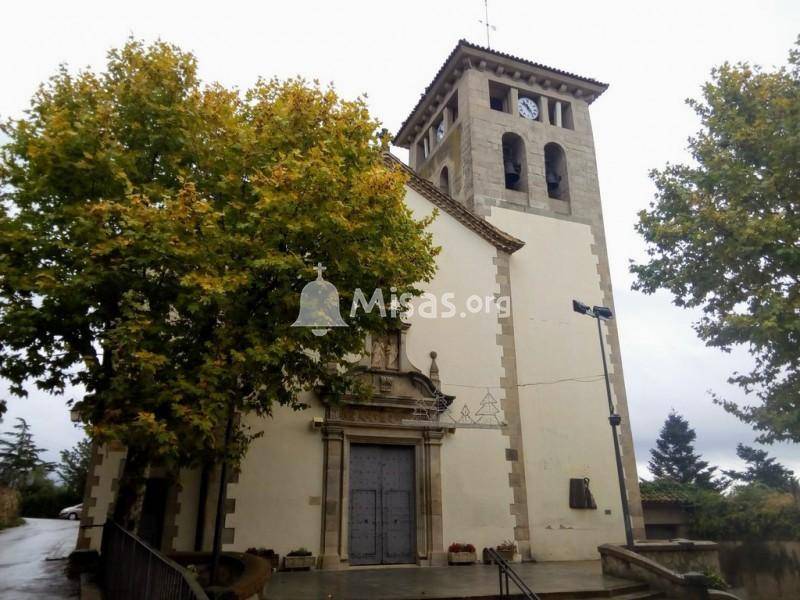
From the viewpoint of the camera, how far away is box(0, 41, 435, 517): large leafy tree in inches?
324

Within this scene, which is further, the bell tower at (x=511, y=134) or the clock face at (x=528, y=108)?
the clock face at (x=528, y=108)

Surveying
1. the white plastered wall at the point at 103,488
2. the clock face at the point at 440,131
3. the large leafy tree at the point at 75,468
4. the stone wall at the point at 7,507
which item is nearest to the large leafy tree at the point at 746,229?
the clock face at the point at 440,131

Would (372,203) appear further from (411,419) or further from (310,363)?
(411,419)

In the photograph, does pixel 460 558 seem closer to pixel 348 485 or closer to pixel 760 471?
pixel 348 485

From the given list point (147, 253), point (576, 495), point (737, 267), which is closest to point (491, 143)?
point (737, 267)

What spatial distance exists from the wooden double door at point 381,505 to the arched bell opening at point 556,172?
1067 cm

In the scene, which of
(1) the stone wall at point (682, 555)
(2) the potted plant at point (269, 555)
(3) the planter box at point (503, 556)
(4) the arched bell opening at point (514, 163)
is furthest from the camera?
(4) the arched bell opening at point (514, 163)

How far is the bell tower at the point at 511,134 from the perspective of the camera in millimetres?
18938

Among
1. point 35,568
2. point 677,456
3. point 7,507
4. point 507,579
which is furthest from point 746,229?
point 677,456

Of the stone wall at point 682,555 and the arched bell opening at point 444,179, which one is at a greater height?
the arched bell opening at point 444,179

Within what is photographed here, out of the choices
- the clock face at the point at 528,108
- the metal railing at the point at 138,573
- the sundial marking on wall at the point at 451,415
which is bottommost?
the metal railing at the point at 138,573

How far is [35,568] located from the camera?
11539 millimetres

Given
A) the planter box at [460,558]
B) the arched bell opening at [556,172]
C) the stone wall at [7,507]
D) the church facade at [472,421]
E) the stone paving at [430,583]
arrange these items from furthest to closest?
the stone wall at [7,507]
the arched bell opening at [556,172]
the planter box at [460,558]
the church facade at [472,421]
the stone paving at [430,583]

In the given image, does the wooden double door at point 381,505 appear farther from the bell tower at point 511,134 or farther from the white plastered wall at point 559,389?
the bell tower at point 511,134
